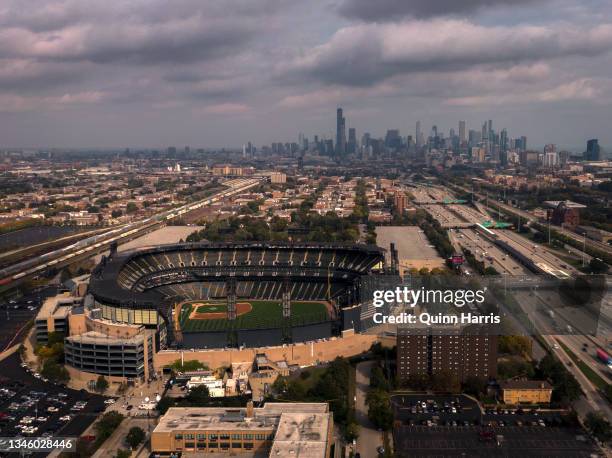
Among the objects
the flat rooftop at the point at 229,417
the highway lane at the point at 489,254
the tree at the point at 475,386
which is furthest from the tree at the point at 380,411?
the highway lane at the point at 489,254

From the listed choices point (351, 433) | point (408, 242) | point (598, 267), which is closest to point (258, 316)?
point (351, 433)

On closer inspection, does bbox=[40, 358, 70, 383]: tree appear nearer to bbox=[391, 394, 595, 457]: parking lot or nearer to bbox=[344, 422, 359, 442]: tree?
bbox=[344, 422, 359, 442]: tree

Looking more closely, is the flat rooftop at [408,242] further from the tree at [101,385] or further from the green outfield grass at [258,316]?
the tree at [101,385]

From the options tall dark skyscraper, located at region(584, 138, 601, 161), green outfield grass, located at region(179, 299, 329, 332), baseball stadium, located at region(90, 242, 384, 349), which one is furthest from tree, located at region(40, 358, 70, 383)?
tall dark skyscraper, located at region(584, 138, 601, 161)

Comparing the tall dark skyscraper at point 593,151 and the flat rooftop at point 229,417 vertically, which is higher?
the tall dark skyscraper at point 593,151

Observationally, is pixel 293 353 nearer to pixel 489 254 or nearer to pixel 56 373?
pixel 56 373
